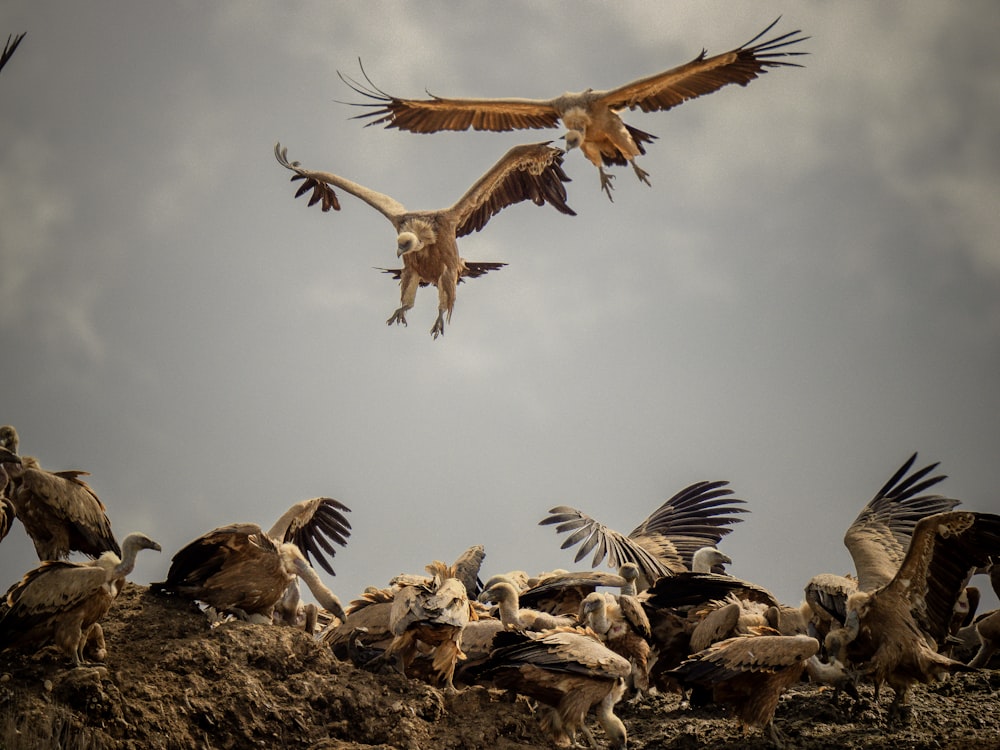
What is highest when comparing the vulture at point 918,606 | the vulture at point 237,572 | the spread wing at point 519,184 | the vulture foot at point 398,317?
the spread wing at point 519,184

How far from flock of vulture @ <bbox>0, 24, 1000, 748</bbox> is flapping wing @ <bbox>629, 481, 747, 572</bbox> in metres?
1.72

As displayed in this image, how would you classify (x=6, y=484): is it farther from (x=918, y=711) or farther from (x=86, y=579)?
(x=918, y=711)

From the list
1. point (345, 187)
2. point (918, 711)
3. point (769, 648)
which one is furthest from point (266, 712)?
point (345, 187)

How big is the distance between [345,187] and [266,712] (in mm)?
8888

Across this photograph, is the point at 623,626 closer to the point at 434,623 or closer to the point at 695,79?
the point at 434,623

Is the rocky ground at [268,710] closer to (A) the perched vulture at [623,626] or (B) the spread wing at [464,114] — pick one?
(A) the perched vulture at [623,626]

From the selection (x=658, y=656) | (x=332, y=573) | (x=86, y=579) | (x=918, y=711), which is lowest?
(x=918, y=711)

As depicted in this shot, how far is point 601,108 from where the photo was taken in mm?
12781

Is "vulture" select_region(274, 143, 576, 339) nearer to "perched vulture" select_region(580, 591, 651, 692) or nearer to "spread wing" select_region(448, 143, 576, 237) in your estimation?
"spread wing" select_region(448, 143, 576, 237)

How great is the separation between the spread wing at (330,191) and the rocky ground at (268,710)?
723 centimetres

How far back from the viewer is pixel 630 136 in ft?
42.8

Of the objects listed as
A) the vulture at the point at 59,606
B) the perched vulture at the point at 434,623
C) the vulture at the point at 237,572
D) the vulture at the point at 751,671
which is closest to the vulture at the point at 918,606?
the vulture at the point at 751,671

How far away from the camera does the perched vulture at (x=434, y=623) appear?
8039mm

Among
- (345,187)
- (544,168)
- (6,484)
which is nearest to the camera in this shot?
(6,484)
